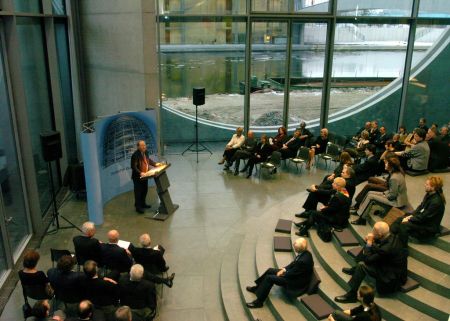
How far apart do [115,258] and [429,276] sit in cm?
439

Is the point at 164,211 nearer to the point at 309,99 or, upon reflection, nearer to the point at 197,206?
the point at 197,206

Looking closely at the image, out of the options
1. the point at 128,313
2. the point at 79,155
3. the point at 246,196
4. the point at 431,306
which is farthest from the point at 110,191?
the point at 431,306

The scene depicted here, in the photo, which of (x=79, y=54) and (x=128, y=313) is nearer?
(x=128, y=313)

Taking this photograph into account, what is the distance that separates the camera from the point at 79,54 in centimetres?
1188

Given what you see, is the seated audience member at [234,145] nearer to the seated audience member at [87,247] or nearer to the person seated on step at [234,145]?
the person seated on step at [234,145]

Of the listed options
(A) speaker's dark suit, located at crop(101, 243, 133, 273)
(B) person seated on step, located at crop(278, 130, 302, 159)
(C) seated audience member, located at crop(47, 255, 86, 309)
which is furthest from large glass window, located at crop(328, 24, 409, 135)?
(C) seated audience member, located at crop(47, 255, 86, 309)

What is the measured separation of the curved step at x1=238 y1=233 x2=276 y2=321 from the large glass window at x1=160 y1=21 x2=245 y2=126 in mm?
6527

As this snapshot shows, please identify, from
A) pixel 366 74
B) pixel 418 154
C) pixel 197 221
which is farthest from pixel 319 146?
pixel 197 221

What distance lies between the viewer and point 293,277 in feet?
20.7

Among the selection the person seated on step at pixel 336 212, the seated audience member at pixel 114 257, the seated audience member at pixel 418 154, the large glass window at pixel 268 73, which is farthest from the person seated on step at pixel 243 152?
the seated audience member at pixel 114 257

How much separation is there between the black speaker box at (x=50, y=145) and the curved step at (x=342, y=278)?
16.4ft

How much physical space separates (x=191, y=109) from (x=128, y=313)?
32.0 ft

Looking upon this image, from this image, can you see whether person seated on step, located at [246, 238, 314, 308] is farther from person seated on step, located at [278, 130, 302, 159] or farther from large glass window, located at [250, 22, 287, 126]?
large glass window, located at [250, 22, 287, 126]

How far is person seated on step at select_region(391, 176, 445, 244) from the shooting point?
6.45 m
